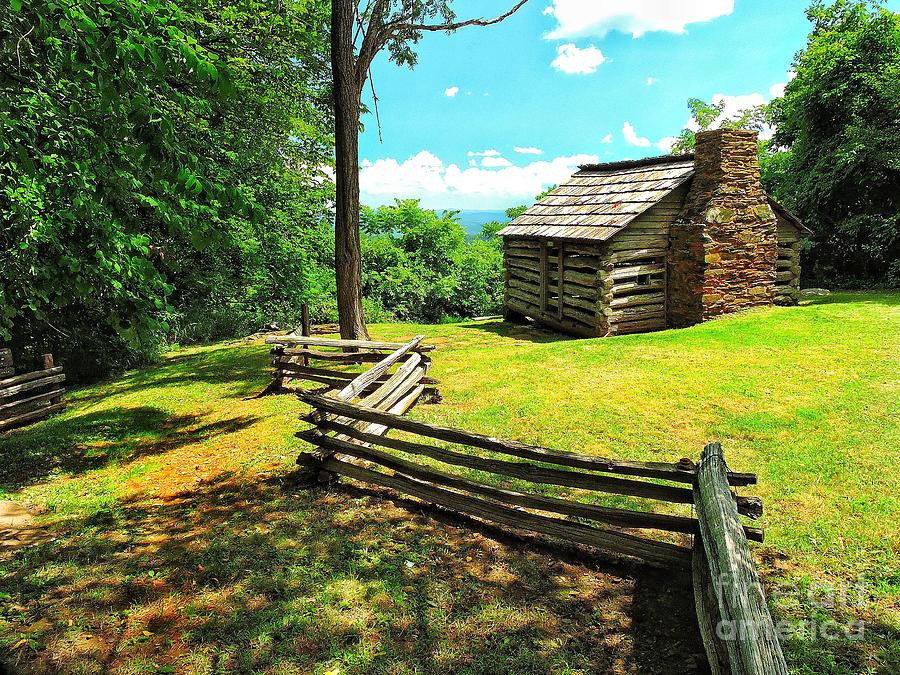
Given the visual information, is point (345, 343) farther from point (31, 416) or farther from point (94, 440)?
point (31, 416)

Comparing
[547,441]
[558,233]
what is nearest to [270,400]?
[547,441]

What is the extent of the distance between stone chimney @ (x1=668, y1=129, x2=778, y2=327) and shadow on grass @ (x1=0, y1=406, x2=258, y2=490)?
10.9 meters

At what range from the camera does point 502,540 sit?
4746 millimetres

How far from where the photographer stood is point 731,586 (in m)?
2.91

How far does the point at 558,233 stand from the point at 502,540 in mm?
11624

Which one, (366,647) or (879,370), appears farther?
(879,370)

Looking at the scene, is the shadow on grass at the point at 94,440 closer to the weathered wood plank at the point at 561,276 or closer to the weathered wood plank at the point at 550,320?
the weathered wood plank at the point at 550,320

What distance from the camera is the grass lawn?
11.3ft

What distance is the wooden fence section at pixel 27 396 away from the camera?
396 inches

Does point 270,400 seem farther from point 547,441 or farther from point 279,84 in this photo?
point 279,84

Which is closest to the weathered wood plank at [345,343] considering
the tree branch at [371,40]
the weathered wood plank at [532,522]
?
the weathered wood plank at [532,522]

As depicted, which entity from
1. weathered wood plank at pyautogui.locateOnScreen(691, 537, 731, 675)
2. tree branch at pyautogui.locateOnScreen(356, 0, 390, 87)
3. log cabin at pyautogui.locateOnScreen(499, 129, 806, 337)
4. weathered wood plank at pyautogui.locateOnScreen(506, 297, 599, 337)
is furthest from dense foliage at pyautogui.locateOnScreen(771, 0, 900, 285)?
weathered wood plank at pyautogui.locateOnScreen(691, 537, 731, 675)

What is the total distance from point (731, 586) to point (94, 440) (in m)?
9.66

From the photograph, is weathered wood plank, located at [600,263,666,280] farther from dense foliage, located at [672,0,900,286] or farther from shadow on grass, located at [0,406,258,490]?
shadow on grass, located at [0,406,258,490]
